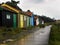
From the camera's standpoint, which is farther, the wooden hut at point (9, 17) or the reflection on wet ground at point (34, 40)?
the wooden hut at point (9, 17)

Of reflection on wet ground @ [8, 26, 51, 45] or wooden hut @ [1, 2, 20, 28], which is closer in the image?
reflection on wet ground @ [8, 26, 51, 45]

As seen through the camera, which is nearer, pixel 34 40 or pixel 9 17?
pixel 34 40

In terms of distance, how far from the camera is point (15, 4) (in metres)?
86.2

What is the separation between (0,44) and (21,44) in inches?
66.0

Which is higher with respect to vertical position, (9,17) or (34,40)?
(9,17)

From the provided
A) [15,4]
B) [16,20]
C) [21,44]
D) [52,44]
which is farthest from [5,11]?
[15,4]

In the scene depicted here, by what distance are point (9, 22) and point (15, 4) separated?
128 feet

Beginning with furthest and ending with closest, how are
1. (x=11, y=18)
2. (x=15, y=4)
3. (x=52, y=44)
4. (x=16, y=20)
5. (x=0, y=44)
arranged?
(x=15, y=4) < (x=16, y=20) < (x=11, y=18) < (x=0, y=44) < (x=52, y=44)

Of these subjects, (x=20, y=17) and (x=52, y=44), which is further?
(x=20, y=17)

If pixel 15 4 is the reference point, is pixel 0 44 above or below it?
below

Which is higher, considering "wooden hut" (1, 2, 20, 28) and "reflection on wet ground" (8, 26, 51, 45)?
"wooden hut" (1, 2, 20, 28)

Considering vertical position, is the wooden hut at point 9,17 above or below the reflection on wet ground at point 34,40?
above

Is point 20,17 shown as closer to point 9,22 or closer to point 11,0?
point 9,22

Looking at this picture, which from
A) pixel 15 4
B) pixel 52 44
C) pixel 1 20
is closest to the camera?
pixel 52 44
